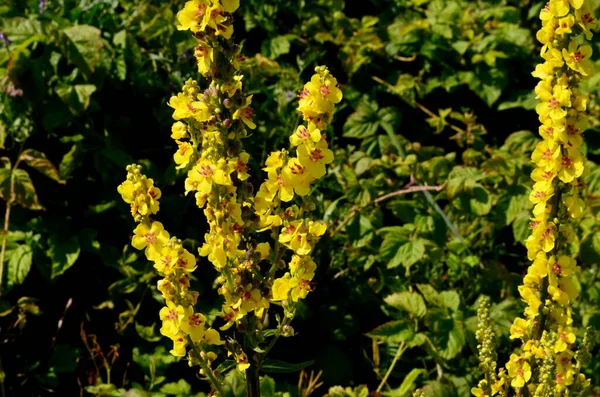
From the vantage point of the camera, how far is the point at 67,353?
2.97 m

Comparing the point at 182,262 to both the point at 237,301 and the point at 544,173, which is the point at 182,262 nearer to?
the point at 237,301

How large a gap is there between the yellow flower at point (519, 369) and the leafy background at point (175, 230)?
495 millimetres

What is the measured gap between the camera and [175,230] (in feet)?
10.4

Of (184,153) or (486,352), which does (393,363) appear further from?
(184,153)

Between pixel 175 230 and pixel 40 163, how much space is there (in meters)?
0.59

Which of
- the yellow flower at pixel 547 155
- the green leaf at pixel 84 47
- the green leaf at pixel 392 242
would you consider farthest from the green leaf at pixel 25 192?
the yellow flower at pixel 547 155

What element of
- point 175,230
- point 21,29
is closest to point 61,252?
point 175,230

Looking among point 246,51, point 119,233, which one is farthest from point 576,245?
point 246,51

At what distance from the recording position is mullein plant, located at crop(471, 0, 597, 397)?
177cm

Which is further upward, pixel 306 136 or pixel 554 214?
pixel 306 136

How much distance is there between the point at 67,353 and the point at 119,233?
21.0 inches

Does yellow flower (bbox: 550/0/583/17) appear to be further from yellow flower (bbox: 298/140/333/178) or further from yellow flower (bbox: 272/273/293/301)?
yellow flower (bbox: 272/273/293/301)

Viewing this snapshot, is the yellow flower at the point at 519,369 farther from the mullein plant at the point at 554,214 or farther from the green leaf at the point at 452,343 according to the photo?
the green leaf at the point at 452,343

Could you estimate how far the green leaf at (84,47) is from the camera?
3066 millimetres
